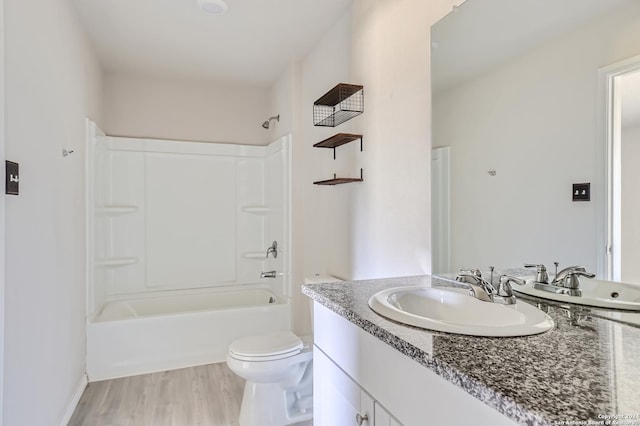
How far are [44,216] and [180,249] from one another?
1939mm

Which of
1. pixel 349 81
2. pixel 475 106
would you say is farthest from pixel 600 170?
pixel 349 81

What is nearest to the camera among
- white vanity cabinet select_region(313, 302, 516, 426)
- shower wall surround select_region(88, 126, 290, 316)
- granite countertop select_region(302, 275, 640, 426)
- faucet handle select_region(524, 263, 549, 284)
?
granite countertop select_region(302, 275, 640, 426)

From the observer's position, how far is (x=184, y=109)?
12.6ft

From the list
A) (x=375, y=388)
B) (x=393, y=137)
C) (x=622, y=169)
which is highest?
(x=393, y=137)

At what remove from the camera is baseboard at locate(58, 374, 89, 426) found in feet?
6.99

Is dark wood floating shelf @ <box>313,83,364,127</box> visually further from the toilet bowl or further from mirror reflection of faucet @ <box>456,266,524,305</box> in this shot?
the toilet bowl

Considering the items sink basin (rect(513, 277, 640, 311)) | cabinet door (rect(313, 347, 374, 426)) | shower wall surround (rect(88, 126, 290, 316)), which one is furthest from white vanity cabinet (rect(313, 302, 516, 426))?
shower wall surround (rect(88, 126, 290, 316))

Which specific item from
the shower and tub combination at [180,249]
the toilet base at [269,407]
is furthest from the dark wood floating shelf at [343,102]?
the toilet base at [269,407]

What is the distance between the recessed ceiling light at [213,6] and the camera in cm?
234

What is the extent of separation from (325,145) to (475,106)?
3.72 feet

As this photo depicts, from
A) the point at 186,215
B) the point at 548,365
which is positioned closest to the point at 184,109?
the point at 186,215

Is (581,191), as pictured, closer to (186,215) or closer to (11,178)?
(11,178)

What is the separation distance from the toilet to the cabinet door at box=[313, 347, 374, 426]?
1.97ft

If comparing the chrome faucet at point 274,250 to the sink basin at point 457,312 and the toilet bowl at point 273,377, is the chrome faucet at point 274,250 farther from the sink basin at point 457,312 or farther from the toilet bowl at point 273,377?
the sink basin at point 457,312
